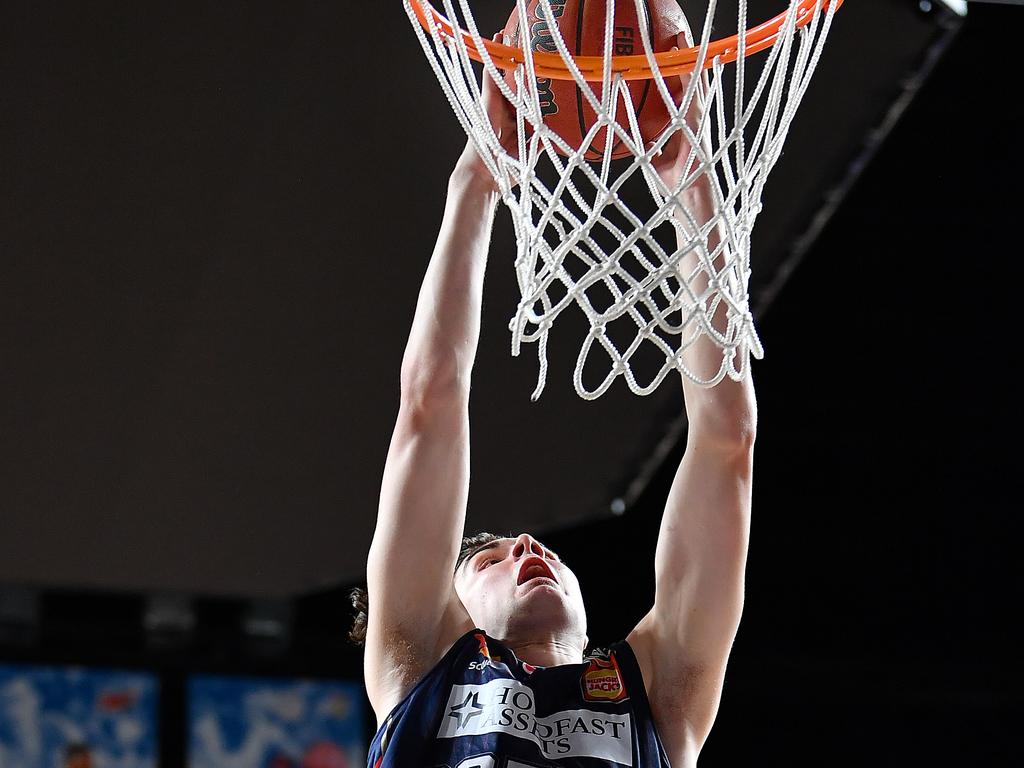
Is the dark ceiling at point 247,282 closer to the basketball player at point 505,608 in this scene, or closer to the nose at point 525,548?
the basketball player at point 505,608

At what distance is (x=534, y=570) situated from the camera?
243 centimetres

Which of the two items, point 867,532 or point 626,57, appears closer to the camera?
point 626,57

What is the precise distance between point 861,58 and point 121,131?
1.79m

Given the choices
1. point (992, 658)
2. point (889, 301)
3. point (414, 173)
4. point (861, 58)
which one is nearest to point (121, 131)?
point (414, 173)

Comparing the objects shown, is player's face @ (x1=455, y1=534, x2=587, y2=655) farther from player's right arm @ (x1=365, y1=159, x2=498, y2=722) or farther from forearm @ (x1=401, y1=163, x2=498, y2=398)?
forearm @ (x1=401, y1=163, x2=498, y2=398)

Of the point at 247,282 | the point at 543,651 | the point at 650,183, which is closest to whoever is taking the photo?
the point at 650,183

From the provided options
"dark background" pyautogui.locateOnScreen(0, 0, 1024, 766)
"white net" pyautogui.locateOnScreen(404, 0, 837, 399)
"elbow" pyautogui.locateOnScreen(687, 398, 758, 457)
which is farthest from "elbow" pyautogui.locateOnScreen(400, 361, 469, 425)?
"dark background" pyautogui.locateOnScreen(0, 0, 1024, 766)

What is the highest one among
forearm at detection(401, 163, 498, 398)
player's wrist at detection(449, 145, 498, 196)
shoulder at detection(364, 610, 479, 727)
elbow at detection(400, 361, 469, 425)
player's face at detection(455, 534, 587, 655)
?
player's wrist at detection(449, 145, 498, 196)

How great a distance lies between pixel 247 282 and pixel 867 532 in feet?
9.68

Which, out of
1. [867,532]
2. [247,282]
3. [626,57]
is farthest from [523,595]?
[867,532]

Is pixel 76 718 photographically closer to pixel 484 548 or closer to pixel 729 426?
pixel 484 548

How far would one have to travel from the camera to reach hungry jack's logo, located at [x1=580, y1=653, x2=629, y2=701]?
86.5 inches

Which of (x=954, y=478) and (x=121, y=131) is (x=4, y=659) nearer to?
(x=121, y=131)

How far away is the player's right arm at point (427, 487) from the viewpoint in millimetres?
2172
